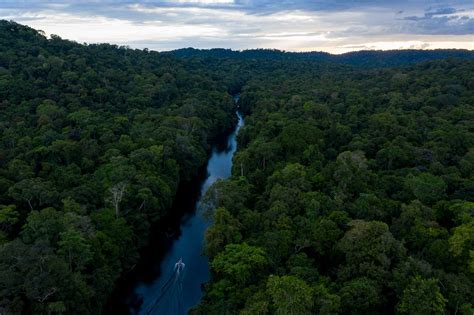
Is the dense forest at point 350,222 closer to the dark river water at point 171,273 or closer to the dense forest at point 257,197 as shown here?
the dense forest at point 257,197

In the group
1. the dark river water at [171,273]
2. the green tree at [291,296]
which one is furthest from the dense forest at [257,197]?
the dark river water at [171,273]

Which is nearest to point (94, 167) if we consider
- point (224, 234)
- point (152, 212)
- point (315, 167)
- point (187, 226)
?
point (152, 212)

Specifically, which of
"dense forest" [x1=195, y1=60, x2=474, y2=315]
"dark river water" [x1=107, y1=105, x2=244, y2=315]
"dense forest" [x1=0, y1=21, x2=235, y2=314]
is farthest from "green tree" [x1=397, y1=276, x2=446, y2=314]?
"dense forest" [x1=0, y1=21, x2=235, y2=314]

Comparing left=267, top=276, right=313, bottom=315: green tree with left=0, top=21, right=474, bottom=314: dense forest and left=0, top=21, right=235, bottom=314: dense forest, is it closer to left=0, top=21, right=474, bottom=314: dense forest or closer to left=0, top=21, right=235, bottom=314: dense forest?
left=0, top=21, right=474, bottom=314: dense forest

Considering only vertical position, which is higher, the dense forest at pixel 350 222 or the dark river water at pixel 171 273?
the dense forest at pixel 350 222

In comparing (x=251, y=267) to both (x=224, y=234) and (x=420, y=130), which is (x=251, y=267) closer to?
(x=224, y=234)

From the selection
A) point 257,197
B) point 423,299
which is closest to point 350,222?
point 423,299
